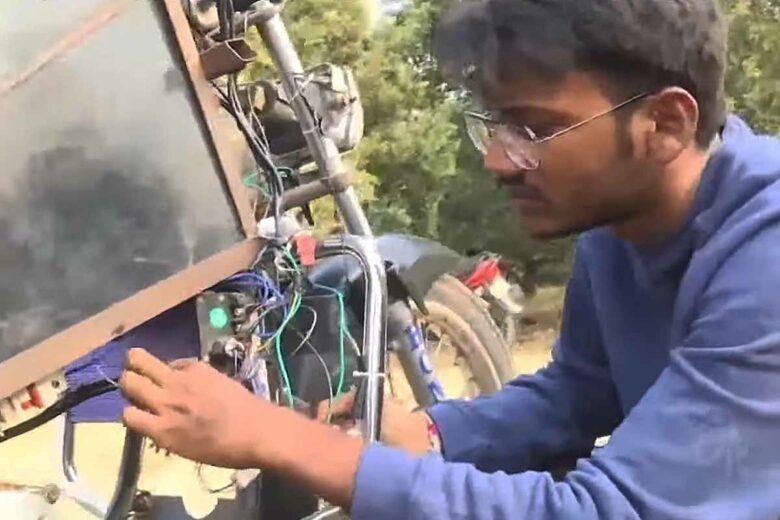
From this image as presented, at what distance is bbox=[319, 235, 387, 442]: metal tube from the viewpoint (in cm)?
129

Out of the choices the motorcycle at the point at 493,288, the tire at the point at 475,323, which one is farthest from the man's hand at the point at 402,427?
the motorcycle at the point at 493,288

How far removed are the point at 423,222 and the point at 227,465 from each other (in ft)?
9.86

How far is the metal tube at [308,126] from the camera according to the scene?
1.84 metres

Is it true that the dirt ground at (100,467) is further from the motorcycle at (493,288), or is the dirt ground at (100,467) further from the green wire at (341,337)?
the green wire at (341,337)

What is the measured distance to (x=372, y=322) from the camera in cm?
151

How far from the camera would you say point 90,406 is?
5.42 feet

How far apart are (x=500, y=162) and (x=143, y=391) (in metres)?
0.36

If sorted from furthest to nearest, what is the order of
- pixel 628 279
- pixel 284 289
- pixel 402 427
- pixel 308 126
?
pixel 308 126 < pixel 284 289 < pixel 402 427 < pixel 628 279

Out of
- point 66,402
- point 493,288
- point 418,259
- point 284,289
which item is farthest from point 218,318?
point 493,288

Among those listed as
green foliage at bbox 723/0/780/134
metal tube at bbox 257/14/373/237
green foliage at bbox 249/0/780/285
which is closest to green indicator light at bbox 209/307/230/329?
metal tube at bbox 257/14/373/237

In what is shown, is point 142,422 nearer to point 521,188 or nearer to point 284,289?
point 521,188

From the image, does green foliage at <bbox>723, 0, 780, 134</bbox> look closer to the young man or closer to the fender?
the fender

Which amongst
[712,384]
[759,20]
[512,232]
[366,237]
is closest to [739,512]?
[712,384]

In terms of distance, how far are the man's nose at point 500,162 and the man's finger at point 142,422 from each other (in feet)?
1.18
